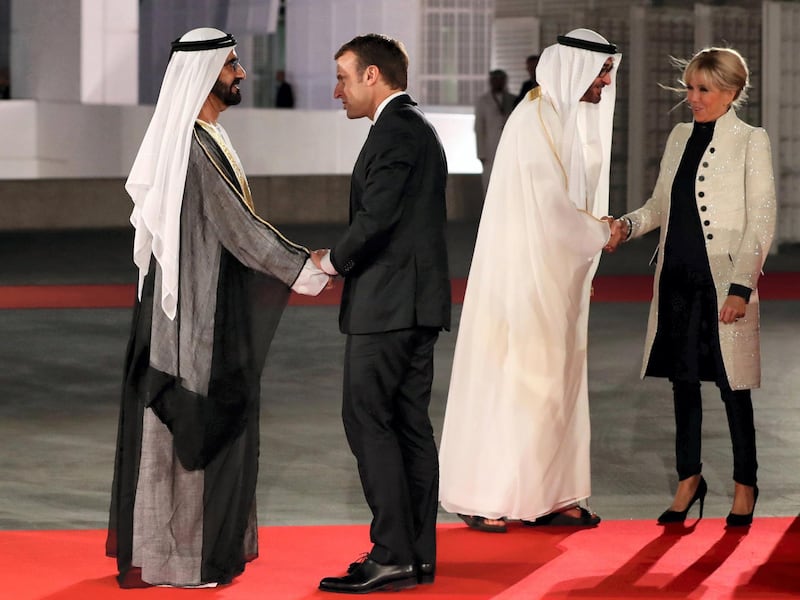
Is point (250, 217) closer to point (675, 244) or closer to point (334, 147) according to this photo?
point (675, 244)

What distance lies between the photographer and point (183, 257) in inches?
167

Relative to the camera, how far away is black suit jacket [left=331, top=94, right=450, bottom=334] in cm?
411

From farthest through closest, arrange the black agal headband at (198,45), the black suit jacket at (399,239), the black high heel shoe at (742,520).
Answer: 1. the black high heel shoe at (742,520)
2. the black agal headband at (198,45)
3. the black suit jacket at (399,239)

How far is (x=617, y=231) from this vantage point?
5004mm

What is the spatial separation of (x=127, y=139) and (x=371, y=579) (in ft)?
48.1

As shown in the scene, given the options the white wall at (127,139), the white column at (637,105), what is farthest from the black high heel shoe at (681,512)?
the white wall at (127,139)

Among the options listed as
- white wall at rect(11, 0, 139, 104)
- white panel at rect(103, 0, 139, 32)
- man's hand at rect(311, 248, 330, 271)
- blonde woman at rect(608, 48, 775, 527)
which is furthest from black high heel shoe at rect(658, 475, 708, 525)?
white panel at rect(103, 0, 139, 32)

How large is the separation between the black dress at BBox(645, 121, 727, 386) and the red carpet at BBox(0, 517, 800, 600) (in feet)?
1.72

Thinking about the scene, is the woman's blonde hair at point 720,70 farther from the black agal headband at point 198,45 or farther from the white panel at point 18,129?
the white panel at point 18,129

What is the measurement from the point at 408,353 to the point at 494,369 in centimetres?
76

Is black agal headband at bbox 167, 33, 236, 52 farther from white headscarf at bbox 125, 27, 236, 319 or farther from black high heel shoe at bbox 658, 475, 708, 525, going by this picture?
black high heel shoe at bbox 658, 475, 708, 525

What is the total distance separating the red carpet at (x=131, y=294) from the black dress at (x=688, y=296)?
5.53 metres

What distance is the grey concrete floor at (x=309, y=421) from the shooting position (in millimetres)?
5480

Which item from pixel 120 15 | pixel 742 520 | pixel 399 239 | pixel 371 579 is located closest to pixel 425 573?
pixel 371 579
